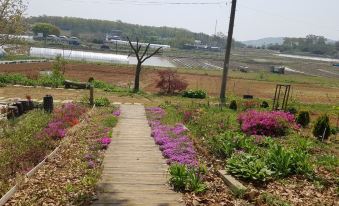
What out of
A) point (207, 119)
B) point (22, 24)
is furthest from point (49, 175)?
point (22, 24)

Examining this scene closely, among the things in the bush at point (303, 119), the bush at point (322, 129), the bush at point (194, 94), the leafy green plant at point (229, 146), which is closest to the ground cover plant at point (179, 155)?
the leafy green plant at point (229, 146)

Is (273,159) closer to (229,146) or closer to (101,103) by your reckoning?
(229,146)

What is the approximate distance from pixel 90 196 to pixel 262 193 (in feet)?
12.0

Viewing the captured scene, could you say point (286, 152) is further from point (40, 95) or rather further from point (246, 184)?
point (40, 95)

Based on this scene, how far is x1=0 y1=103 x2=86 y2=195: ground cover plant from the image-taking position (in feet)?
32.9

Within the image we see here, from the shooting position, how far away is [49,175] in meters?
9.43

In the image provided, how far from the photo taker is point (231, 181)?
336 inches

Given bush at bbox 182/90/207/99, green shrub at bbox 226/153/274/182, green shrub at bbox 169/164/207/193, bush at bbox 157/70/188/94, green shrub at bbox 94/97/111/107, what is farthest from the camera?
bush at bbox 157/70/188/94

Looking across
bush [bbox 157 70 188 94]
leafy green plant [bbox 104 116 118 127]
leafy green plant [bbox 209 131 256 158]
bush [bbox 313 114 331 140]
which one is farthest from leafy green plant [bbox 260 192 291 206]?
bush [bbox 157 70 188 94]

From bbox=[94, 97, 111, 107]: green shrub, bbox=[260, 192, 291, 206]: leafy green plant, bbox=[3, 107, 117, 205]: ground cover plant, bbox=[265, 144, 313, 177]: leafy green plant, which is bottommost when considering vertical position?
bbox=[94, 97, 111, 107]: green shrub

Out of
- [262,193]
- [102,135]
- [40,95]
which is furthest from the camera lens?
[40,95]

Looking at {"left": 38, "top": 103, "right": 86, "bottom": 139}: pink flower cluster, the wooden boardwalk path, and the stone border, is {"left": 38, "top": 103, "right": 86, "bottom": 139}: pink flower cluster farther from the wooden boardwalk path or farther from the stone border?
the stone border

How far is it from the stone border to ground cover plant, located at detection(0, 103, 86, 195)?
5.04 m

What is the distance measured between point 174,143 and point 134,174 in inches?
116
